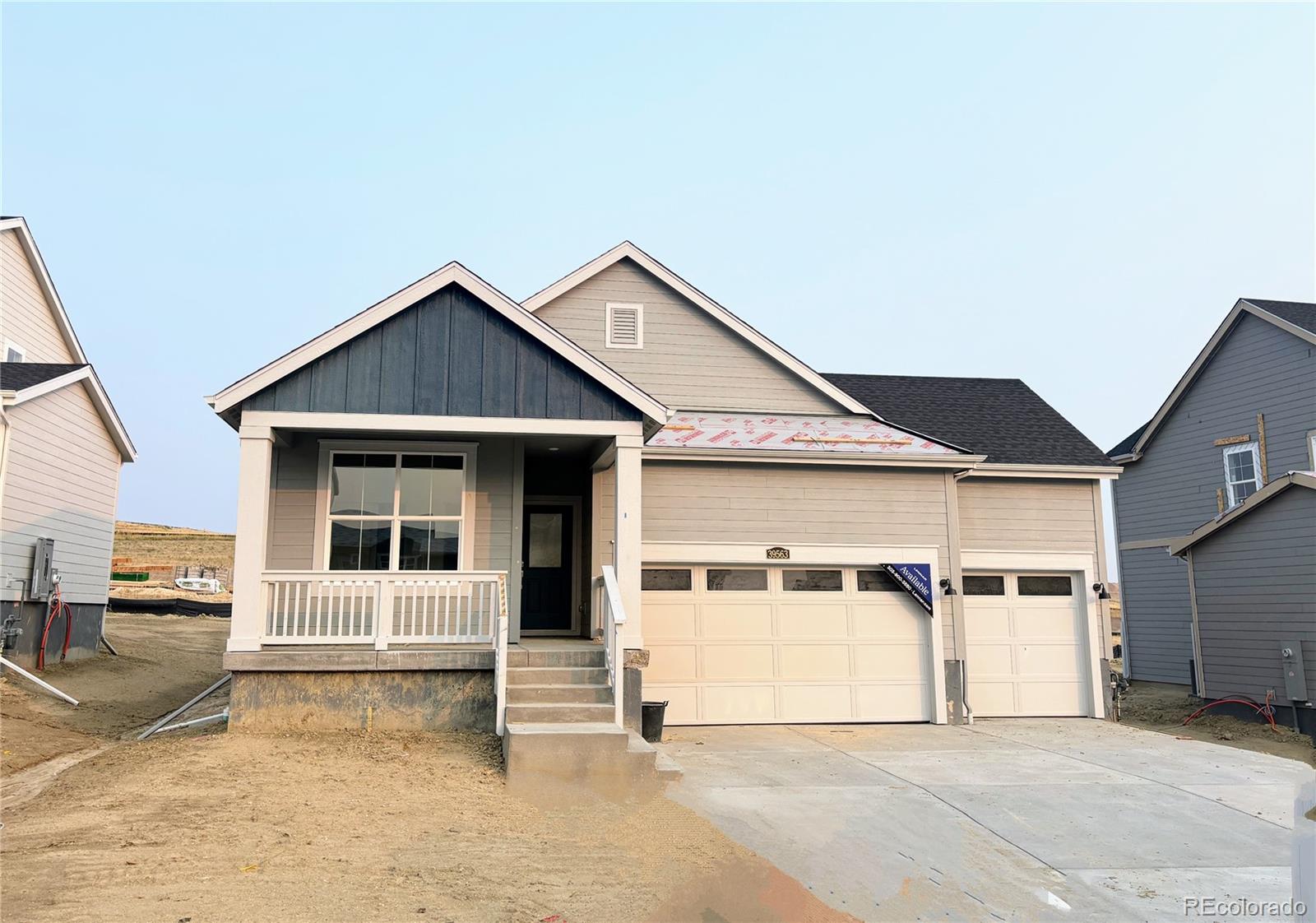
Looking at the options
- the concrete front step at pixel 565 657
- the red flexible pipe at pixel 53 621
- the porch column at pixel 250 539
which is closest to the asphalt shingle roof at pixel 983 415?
the concrete front step at pixel 565 657

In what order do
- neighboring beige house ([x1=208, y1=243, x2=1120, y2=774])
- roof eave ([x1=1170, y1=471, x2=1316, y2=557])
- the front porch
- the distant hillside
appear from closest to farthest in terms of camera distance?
the front porch < neighboring beige house ([x1=208, y1=243, x2=1120, y2=774]) < roof eave ([x1=1170, y1=471, x2=1316, y2=557]) < the distant hillside

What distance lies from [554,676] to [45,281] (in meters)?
16.3

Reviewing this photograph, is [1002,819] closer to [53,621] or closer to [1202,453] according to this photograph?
[1202,453]

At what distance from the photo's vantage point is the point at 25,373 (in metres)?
16.1

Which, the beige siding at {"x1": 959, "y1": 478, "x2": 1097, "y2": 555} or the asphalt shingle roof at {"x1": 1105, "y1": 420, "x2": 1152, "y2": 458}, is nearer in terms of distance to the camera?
the beige siding at {"x1": 959, "y1": 478, "x2": 1097, "y2": 555}

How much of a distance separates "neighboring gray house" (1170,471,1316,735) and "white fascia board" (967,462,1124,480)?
2.29m

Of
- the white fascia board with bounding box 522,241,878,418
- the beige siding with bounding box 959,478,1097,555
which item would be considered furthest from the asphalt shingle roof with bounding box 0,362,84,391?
the beige siding with bounding box 959,478,1097,555

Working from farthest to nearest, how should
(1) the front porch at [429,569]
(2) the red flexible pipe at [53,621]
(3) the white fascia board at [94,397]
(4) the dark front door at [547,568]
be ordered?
(2) the red flexible pipe at [53,621] < (3) the white fascia board at [94,397] < (4) the dark front door at [547,568] < (1) the front porch at [429,569]

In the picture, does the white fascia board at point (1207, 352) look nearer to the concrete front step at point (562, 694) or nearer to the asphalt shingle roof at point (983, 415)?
the asphalt shingle roof at point (983, 415)

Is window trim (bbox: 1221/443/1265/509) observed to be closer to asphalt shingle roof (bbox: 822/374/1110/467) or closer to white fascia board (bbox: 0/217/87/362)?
asphalt shingle roof (bbox: 822/374/1110/467)

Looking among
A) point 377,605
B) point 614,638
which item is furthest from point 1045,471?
point 377,605

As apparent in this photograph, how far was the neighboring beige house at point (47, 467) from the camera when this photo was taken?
15.1 m

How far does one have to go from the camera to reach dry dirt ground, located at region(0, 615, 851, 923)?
5.60m

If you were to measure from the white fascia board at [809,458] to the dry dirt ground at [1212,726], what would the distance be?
15.9 feet
